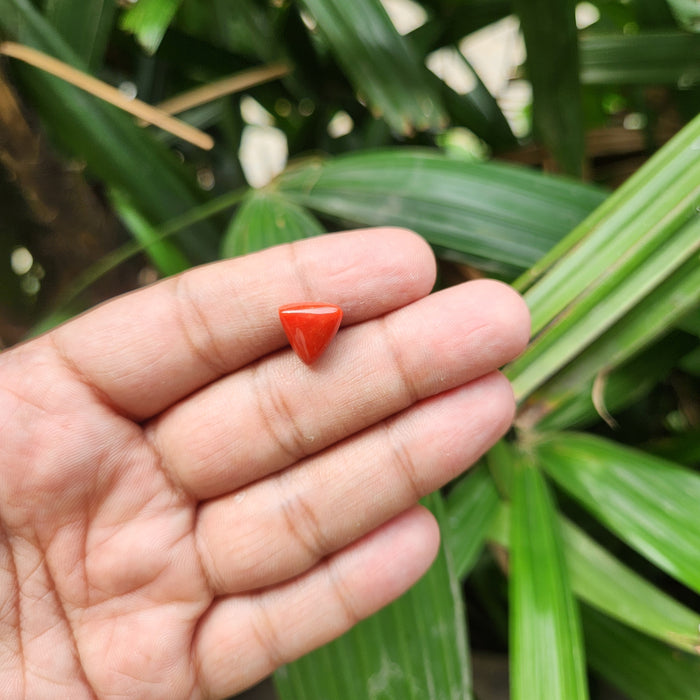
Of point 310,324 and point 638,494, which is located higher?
point 310,324

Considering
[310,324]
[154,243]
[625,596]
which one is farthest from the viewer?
[154,243]

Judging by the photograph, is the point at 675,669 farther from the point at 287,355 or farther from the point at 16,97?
the point at 16,97

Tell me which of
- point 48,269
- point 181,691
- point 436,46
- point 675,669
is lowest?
point 675,669

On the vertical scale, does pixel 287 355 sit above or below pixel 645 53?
below

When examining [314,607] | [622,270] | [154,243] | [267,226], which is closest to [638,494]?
[622,270]

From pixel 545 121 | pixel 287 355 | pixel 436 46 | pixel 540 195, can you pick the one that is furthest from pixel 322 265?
pixel 436 46

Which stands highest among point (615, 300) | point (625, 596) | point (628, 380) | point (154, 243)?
point (154, 243)

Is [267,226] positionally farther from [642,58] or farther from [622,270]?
[642,58]
